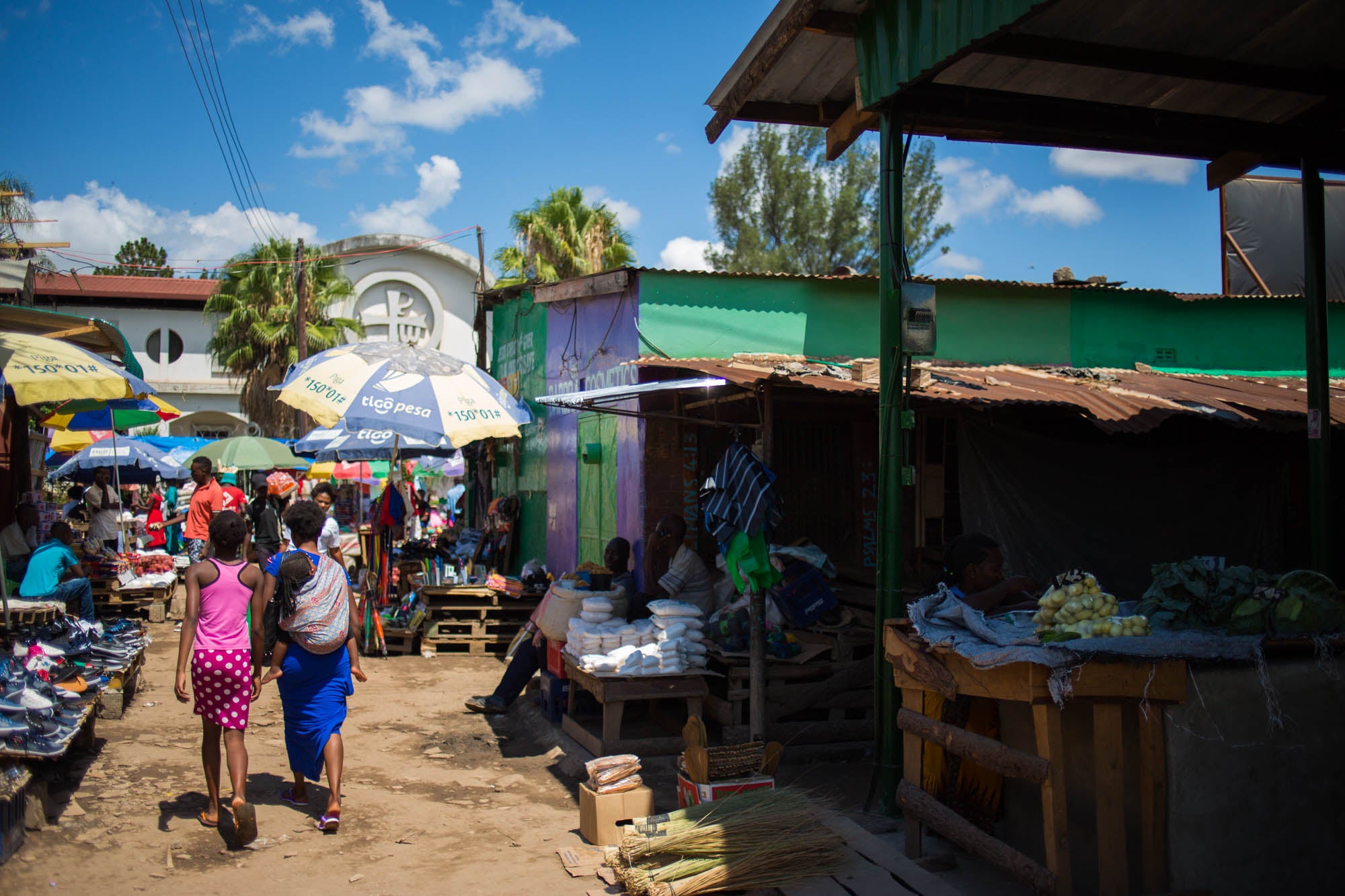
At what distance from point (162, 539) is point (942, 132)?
60.9 ft

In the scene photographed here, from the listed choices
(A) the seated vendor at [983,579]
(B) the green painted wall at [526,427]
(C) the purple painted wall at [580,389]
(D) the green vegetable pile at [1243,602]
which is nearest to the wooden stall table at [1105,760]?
(D) the green vegetable pile at [1243,602]

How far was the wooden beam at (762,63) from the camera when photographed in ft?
19.7

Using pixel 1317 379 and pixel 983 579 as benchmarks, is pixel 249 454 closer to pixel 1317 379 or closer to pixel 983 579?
pixel 983 579

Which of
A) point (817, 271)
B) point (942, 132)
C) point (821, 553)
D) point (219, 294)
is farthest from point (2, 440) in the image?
point (817, 271)

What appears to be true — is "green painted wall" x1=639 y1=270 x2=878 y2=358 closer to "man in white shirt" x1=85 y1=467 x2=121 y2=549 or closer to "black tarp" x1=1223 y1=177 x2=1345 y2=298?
"black tarp" x1=1223 y1=177 x2=1345 y2=298

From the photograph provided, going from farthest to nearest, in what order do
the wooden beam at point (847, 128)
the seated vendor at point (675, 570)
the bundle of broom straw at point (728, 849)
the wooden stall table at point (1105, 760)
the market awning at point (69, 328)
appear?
the market awning at point (69, 328)
the seated vendor at point (675, 570)
the wooden beam at point (847, 128)
the bundle of broom straw at point (728, 849)
the wooden stall table at point (1105, 760)

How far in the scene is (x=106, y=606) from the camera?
42.4ft

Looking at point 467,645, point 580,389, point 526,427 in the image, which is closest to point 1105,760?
point 580,389

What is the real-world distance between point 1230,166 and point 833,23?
3.31 m

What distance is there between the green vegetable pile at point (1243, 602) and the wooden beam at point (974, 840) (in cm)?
123

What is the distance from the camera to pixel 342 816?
6.09 meters

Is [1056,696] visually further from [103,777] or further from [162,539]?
[162,539]

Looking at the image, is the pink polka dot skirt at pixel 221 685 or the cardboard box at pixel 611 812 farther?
the cardboard box at pixel 611 812

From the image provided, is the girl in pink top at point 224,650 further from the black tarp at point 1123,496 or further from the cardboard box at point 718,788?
the black tarp at point 1123,496
